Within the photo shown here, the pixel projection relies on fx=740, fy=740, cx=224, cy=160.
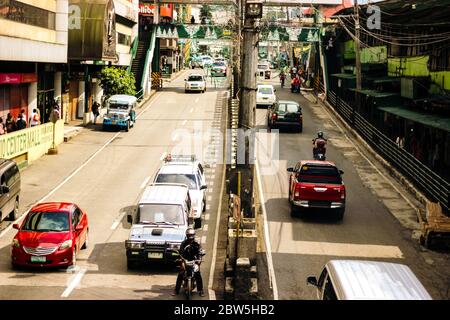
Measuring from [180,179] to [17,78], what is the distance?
17033 millimetres

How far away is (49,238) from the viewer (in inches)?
793

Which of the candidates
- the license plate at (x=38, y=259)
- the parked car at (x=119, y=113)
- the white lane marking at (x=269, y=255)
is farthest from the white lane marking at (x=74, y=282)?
the parked car at (x=119, y=113)

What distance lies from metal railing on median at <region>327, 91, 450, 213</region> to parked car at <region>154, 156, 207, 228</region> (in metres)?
8.76

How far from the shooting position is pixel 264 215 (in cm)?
2725

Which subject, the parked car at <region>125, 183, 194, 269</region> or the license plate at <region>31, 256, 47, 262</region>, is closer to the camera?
the license plate at <region>31, 256, 47, 262</region>

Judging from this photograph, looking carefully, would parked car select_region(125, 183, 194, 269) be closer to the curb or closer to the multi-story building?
the curb

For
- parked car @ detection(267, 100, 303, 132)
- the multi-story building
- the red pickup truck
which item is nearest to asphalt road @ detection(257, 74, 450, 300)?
the red pickup truck

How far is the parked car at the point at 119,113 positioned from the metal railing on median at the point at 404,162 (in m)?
14.8

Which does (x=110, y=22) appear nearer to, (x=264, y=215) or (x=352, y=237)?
(x=264, y=215)

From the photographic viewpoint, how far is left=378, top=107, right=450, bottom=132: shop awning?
27.5 meters

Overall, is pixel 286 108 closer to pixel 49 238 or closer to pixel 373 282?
pixel 49 238

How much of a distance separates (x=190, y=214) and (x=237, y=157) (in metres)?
6.34
